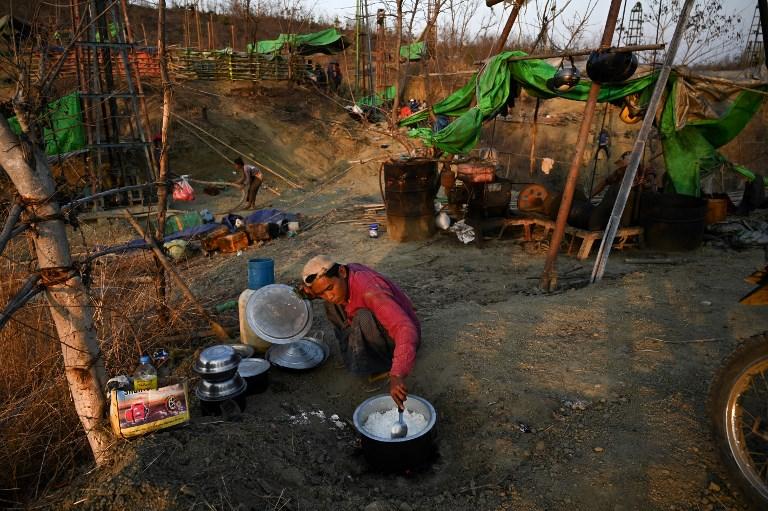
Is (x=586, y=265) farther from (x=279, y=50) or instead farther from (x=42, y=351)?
(x=279, y=50)

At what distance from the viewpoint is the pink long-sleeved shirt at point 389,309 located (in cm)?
308

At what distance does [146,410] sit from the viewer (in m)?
2.88

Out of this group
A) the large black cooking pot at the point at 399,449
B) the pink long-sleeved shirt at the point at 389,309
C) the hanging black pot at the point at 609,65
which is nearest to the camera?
the large black cooking pot at the point at 399,449

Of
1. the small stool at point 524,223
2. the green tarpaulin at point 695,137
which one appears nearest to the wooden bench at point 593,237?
the small stool at point 524,223

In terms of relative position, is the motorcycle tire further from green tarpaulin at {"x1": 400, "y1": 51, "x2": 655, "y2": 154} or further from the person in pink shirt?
green tarpaulin at {"x1": 400, "y1": 51, "x2": 655, "y2": 154}

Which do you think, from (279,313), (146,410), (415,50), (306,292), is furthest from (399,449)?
(415,50)

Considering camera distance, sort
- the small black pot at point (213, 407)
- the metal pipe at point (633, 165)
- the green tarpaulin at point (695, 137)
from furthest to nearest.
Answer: the green tarpaulin at point (695, 137) → the metal pipe at point (633, 165) → the small black pot at point (213, 407)

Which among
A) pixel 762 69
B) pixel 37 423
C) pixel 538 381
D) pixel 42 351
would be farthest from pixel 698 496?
pixel 762 69

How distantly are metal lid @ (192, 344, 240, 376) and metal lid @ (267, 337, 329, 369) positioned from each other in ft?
2.60

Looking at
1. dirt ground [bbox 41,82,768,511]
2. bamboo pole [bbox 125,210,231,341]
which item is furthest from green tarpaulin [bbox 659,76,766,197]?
bamboo pole [bbox 125,210,231,341]

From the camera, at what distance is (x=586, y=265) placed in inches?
286

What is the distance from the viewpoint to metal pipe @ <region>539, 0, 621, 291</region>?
210 inches

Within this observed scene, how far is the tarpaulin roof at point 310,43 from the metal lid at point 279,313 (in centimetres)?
1901

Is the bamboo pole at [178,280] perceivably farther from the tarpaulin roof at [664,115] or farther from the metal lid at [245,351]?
the tarpaulin roof at [664,115]
